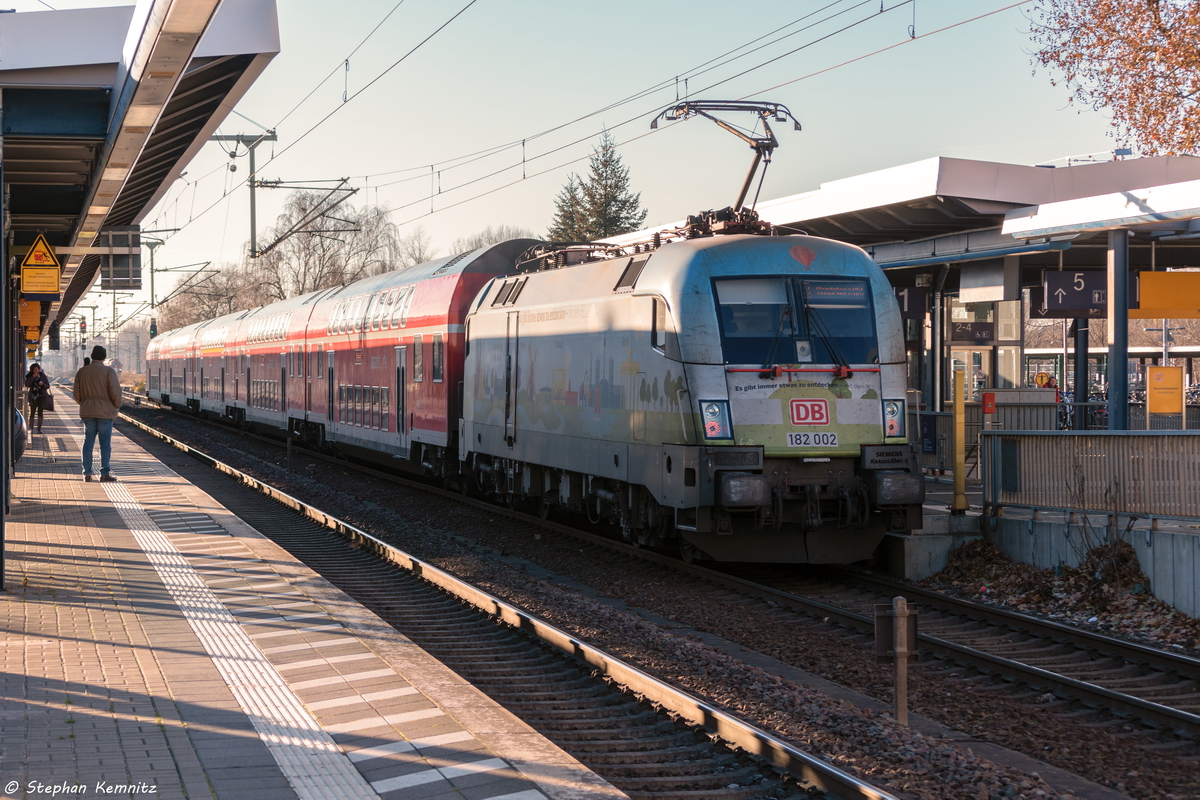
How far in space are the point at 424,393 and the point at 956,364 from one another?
40.2 ft

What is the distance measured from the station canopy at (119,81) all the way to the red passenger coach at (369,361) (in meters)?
4.97

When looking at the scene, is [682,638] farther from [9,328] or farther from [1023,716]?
[9,328]

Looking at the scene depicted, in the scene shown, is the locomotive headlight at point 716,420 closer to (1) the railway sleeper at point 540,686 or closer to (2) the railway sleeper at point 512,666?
(2) the railway sleeper at point 512,666

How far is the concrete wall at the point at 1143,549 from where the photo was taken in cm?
1005

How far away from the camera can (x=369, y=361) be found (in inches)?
927

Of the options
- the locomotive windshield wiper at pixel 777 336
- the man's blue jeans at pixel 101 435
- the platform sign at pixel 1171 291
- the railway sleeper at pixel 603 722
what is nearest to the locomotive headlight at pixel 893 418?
the locomotive windshield wiper at pixel 777 336

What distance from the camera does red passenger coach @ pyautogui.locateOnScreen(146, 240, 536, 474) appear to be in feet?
62.9

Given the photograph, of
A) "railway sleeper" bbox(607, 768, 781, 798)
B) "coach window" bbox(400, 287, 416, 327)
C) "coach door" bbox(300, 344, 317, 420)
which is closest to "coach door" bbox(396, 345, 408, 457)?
"coach window" bbox(400, 287, 416, 327)

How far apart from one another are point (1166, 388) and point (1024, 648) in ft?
22.0

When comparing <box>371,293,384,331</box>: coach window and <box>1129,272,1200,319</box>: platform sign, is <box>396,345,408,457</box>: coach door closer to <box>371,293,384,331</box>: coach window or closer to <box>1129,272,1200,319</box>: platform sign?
<box>371,293,384,331</box>: coach window

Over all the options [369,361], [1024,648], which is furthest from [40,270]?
[1024,648]

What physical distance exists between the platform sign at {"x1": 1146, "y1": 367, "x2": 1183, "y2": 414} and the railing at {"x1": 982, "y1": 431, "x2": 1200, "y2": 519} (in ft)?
10.2

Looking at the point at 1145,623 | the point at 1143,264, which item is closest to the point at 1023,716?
the point at 1145,623

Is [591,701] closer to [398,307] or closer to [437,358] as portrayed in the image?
[437,358]
